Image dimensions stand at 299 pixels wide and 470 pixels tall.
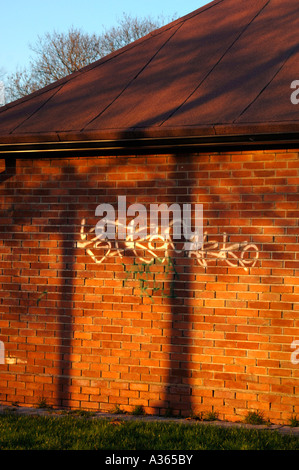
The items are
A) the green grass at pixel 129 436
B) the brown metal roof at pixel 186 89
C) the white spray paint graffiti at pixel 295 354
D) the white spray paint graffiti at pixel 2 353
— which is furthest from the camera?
the white spray paint graffiti at pixel 2 353

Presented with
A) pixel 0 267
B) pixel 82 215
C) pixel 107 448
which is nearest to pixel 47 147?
pixel 82 215

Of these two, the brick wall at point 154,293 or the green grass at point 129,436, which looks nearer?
the green grass at point 129,436

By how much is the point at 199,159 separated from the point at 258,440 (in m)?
2.91

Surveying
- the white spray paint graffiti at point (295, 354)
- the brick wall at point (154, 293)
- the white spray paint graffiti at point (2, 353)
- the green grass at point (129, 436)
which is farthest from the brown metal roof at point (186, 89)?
the green grass at point (129, 436)

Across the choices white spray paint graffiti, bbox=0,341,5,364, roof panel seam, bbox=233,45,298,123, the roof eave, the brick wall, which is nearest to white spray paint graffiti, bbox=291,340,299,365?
the brick wall

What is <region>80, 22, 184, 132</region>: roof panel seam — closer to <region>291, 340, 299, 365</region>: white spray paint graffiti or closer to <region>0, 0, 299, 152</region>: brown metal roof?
<region>0, 0, 299, 152</region>: brown metal roof

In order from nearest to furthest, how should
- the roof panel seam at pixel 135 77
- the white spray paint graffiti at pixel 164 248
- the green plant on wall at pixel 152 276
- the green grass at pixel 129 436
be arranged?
the green grass at pixel 129 436, the white spray paint graffiti at pixel 164 248, the green plant on wall at pixel 152 276, the roof panel seam at pixel 135 77

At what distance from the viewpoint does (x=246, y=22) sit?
7383 mm

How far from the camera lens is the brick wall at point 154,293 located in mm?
5824

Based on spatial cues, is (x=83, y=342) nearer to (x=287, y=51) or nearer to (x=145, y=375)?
(x=145, y=375)

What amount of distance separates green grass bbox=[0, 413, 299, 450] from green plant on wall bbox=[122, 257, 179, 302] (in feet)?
4.58

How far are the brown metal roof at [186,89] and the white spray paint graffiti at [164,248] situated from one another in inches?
41.2

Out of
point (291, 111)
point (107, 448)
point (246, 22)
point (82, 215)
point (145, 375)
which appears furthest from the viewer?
point (246, 22)

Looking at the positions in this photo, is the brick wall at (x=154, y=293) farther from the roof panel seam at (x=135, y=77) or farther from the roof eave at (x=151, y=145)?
the roof panel seam at (x=135, y=77)
